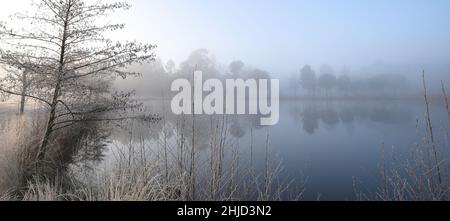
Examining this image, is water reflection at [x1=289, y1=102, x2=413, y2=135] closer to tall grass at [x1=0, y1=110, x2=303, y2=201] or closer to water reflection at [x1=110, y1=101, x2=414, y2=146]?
water reflection at [x1=110, y1=101, x2=414, y2=146]

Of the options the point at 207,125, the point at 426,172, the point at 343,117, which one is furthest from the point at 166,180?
the point at 343,117

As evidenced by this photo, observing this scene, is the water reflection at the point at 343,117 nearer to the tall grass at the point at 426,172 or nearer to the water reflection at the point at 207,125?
the water reflection at the point at 207,125

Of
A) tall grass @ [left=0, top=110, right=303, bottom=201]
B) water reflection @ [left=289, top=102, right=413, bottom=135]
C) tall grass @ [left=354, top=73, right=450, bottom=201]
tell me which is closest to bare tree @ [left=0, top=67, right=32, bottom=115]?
tall grass @ [left=0, top=110, right=303, bottom=201]

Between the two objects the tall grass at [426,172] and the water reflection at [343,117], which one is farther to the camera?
the water reflection at [343,117]

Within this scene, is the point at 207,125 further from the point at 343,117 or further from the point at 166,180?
the point at 343,117

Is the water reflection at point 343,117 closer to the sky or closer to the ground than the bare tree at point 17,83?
closer to the ground

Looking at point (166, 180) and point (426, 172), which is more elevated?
point (426, 172)

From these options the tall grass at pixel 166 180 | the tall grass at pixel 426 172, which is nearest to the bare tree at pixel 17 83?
the tall grass at pixel 166 180

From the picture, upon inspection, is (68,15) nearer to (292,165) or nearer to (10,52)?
(10,52)

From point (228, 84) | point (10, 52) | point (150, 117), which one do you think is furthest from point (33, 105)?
point (228, 84)
